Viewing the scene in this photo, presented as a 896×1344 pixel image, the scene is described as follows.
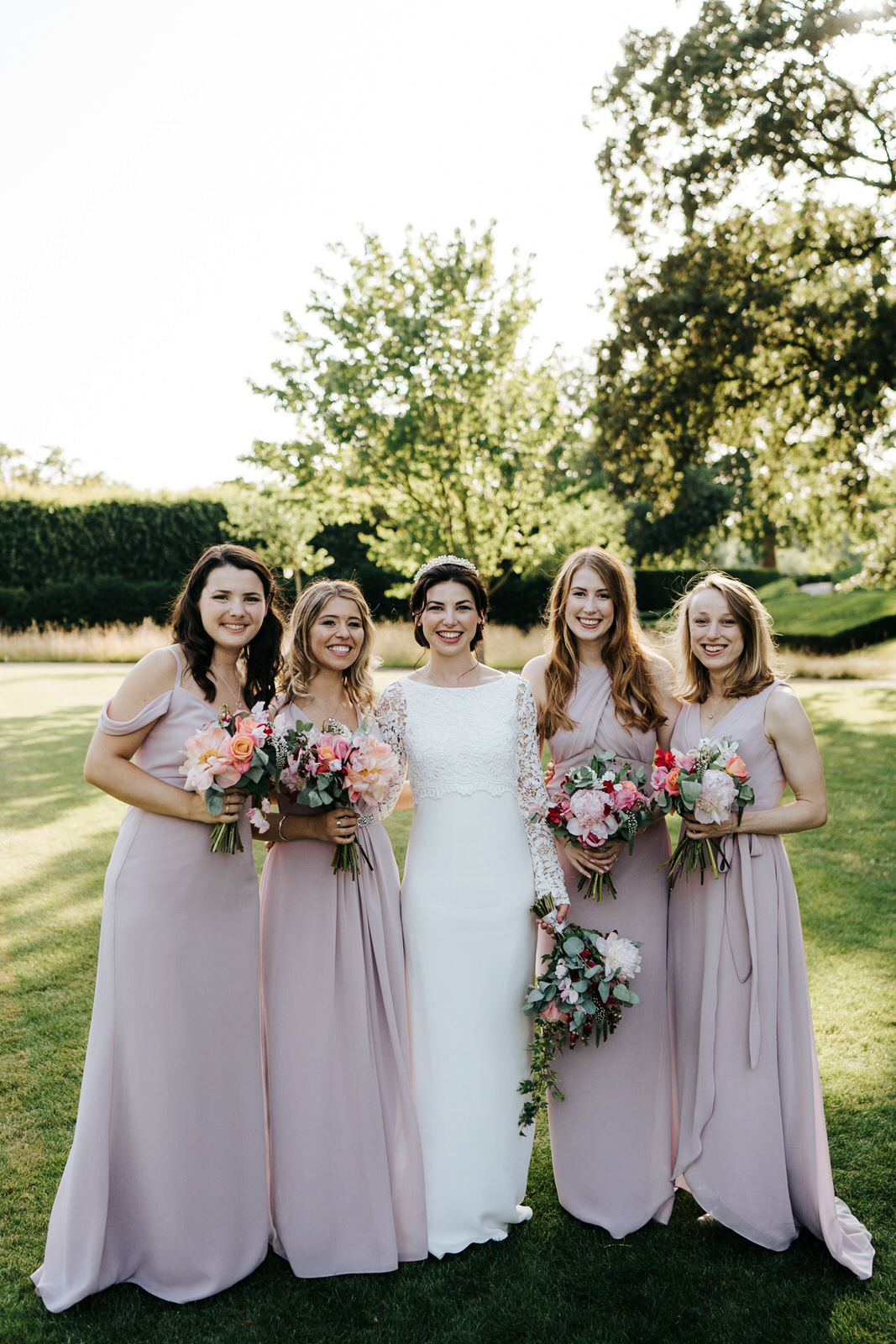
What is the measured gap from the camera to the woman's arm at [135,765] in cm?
343

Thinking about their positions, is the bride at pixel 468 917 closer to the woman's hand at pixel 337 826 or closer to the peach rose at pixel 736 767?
the woman's hand at pixel 337 826

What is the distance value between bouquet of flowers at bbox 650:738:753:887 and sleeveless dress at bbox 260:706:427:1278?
133 cm

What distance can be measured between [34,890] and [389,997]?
5.77 metres

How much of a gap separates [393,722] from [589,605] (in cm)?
105

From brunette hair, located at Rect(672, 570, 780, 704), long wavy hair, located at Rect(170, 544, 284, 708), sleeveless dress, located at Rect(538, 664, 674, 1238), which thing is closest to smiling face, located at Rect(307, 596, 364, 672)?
long wavy hair, located at Rect(170, 544, 284, 708)

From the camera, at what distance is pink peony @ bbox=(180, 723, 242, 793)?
3148mm

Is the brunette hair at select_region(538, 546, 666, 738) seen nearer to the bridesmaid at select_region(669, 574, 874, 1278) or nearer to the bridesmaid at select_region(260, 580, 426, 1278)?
the bridesmaid at select_region(669, 574, 874, 1278)

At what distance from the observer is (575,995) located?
142 inches

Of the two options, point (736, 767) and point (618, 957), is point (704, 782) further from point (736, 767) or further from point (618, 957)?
point (618, 957)

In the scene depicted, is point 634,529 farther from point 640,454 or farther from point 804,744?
point 804,744

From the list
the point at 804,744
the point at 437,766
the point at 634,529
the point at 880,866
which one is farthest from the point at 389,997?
the point at 634,529

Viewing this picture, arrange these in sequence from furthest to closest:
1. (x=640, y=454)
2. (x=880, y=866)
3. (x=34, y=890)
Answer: (x=640, y=454), (x=880, y=866), (x=34, y=890)

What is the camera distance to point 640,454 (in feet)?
58.4

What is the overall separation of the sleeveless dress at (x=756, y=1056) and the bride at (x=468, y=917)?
2.37 ft
